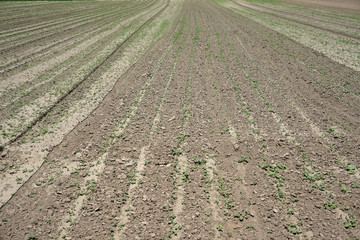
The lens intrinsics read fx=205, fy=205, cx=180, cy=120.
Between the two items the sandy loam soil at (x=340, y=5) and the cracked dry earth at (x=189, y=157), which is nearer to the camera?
the cracked dry earth at (x=189, y=157)

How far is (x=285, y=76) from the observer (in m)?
Answer: 9.47

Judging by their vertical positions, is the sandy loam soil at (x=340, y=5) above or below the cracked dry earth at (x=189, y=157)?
above

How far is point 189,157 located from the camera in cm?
526

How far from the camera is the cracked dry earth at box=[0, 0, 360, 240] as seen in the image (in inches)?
151

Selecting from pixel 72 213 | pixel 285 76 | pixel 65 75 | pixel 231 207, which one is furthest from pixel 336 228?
pixel 65 75

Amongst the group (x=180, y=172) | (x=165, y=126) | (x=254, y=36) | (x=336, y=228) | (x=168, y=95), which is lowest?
(x=336, y=228)

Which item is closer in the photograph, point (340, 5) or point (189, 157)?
point (189, 157)

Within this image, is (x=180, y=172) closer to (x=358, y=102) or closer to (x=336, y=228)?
(x=336, y=228)

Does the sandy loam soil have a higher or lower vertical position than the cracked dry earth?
higher

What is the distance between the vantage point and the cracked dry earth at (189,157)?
3834 millimetres

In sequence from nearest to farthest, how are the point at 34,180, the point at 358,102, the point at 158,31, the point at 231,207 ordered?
the point at 231,207 < the point at 34,180 < the point at 358,102 < the point at 158,31

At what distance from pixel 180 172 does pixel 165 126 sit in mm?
1848

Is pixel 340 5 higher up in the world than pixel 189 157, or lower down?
higher up

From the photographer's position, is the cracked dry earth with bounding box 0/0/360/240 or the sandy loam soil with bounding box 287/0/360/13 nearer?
the cracked dry earth with bounding box 0/0/360/240
